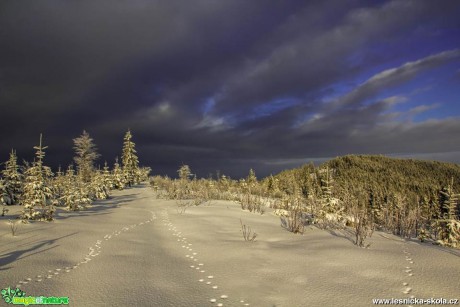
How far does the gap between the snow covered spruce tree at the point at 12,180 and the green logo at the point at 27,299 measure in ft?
42.5

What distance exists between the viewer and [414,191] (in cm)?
4050

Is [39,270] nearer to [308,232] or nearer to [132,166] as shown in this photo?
[308,232]

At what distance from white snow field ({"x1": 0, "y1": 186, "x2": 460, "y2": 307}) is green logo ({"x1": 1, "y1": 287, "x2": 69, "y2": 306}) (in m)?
0.12

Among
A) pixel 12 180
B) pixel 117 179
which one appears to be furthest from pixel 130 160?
pixel 12 180

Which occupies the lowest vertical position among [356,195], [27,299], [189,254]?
[189,254]

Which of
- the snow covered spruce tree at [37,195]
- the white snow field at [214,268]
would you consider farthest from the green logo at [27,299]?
the snow covered spruce tree at [37,195]

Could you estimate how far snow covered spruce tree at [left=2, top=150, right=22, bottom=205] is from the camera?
48.9ft

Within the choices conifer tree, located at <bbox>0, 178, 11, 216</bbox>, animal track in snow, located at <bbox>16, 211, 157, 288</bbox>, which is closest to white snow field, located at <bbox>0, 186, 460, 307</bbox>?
animal track in snow, located at <bbox>16, 211, 157, 288</bbox>

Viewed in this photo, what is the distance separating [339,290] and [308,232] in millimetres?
5116

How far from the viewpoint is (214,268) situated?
5.81 m

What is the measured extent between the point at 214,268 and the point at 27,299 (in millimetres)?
3024

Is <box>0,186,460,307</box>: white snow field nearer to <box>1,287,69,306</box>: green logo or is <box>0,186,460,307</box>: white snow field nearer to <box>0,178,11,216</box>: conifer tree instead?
<box>1,287,69,306</box>: green logo

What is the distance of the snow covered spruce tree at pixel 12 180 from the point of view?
586 inches

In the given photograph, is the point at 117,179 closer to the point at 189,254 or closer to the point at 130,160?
the point at 130,160
